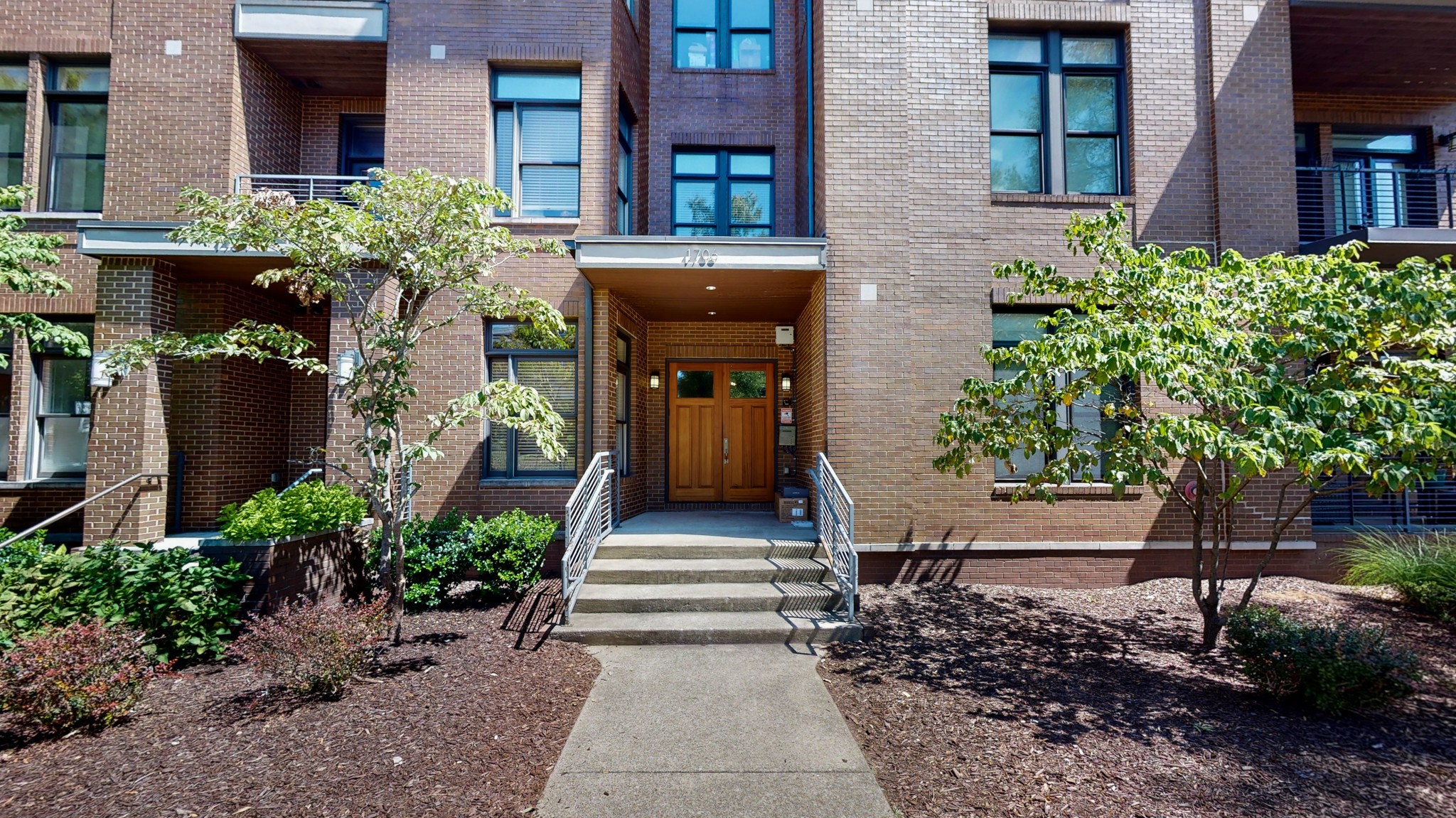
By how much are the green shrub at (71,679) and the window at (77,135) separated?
772 cm

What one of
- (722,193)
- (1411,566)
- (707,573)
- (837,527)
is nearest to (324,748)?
(707,573)

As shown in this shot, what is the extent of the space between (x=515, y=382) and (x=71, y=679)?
17.0 ft

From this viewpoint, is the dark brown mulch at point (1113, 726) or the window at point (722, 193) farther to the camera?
the window at point (722, 193)

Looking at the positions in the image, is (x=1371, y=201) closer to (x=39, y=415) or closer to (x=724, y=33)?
(x=724, y=33)

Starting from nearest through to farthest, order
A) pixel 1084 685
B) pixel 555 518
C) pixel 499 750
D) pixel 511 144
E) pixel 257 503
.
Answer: pixel 499 750 → pixel 1084 685 → pixel 257 503 → pixel 555 518 → pixel 511 144

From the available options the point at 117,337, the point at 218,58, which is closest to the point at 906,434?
the point at 117,337

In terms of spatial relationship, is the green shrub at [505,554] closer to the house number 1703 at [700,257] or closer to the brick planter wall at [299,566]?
the brick planter wall at [299,566]

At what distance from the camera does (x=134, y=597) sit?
526cm

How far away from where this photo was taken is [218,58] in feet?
27.9

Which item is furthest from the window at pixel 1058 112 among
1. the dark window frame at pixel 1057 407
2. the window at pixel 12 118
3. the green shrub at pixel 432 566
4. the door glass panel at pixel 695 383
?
the window at pixel 12 118

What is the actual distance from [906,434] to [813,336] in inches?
77.3

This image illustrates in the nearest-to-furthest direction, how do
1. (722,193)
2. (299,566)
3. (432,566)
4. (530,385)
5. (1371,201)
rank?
(299,566)
(432,566)
(530,385)
(1371,201)
(722,193)

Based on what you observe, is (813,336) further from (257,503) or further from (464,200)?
(257,503)

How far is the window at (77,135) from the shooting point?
886 centimetres
